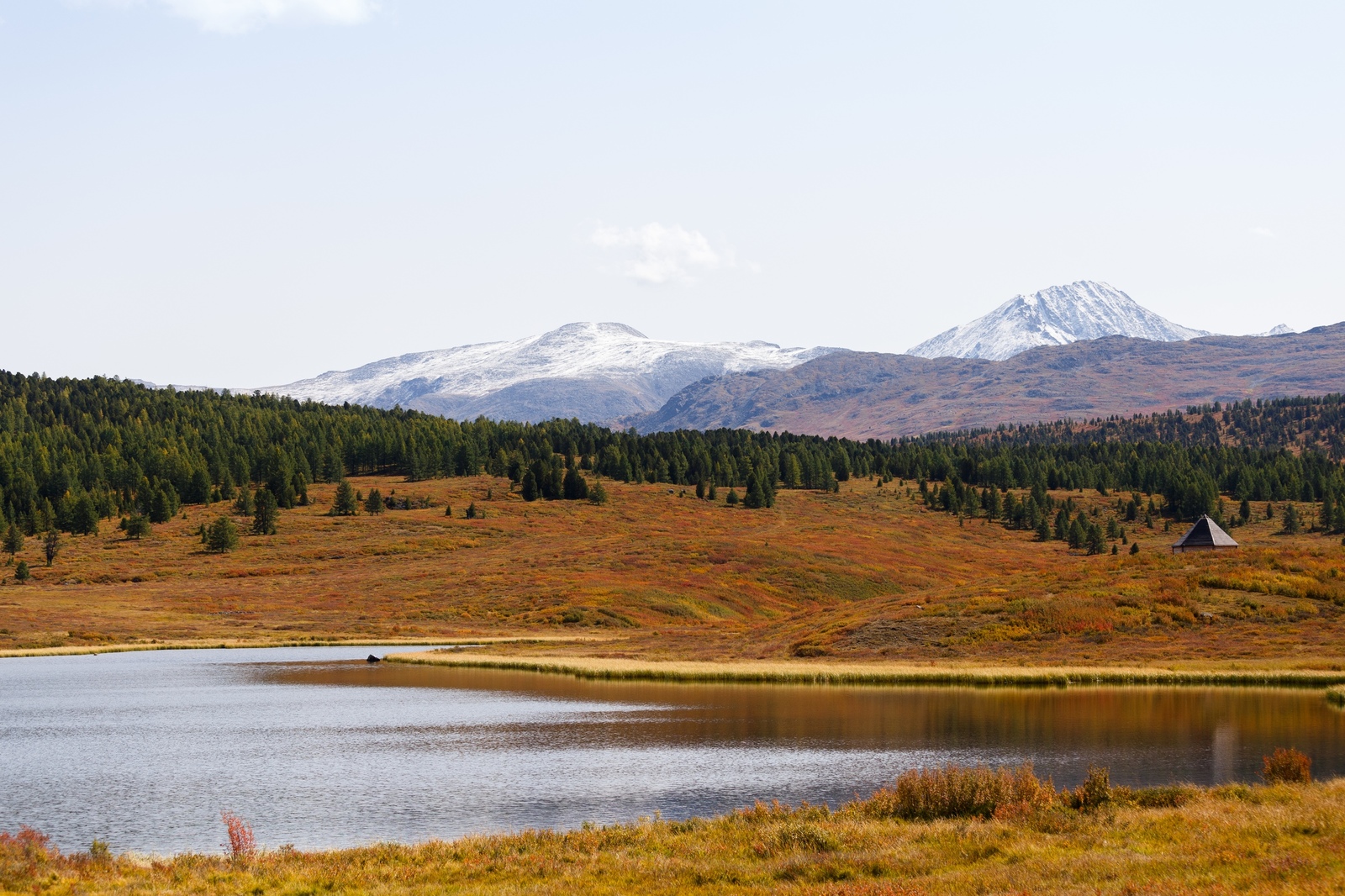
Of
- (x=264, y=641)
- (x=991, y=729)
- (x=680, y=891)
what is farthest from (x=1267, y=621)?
(x=264, y=641)

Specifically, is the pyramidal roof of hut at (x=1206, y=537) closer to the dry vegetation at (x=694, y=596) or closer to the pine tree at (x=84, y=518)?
the dry vegetation at (x=694, y=596)

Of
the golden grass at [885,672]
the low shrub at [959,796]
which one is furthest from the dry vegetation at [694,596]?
the low shrub at [959,796]

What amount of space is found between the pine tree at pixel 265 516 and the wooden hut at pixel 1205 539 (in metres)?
137

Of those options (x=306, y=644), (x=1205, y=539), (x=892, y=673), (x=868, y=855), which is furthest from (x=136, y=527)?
(x=868, y=855)

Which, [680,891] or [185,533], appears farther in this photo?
[185,533]

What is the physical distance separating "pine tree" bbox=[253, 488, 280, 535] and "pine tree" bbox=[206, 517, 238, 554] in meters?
10.6

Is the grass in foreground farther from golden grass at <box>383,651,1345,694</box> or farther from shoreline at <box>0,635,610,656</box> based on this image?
shoreline at <box>0,635,610,656</box>

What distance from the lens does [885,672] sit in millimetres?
70188

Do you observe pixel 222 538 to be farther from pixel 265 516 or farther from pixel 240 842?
pixel 240 842

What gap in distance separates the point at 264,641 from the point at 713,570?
193 feet

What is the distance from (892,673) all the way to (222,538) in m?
136

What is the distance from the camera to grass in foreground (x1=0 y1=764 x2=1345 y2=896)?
20.8 meters

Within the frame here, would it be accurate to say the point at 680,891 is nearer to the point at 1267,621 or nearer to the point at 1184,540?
the point at 1267,621

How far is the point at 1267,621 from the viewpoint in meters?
79.6
